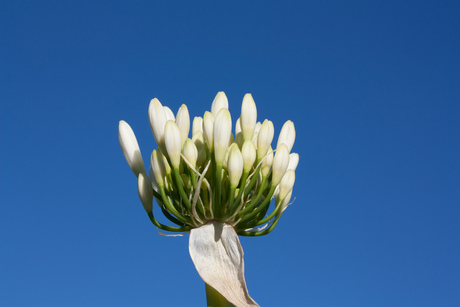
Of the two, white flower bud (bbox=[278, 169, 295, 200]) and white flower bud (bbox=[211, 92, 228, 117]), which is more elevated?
white flower bud (bbox=[211, 92, 228, 117])

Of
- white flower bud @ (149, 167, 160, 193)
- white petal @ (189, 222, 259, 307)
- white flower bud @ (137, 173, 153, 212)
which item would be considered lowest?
white petal @ (189, 222, 259, 307)

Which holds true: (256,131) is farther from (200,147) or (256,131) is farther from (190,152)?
(190,152)

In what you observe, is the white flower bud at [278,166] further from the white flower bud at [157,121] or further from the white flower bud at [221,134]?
the white flower bud at [157,121]

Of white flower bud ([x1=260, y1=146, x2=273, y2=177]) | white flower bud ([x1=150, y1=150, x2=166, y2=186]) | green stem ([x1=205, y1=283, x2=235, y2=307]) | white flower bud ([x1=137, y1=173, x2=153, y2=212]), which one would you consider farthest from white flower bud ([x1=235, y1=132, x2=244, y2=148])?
green stem ([x1=205, y1=283, x2=235, y2=307])

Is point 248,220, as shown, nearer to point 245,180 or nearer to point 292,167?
point 245,180

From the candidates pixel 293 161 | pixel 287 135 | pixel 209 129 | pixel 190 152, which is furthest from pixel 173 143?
pixel 293 161

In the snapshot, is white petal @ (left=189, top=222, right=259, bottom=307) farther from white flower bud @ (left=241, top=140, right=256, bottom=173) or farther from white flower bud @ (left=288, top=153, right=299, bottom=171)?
white flower bud @ (left=288, top=153, right=299, bottom=171)

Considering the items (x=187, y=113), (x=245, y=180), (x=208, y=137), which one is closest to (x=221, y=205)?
(x=245, y=180)
